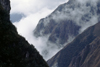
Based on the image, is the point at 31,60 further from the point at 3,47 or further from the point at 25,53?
the point at 3,47

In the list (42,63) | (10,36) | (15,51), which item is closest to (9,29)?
(10,36)

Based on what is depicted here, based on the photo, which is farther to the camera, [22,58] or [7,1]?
[7,1]

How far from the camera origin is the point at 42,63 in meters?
66.0

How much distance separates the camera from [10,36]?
57.1m

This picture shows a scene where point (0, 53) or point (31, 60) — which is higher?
point (0, 53)

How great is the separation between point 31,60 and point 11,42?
800cm

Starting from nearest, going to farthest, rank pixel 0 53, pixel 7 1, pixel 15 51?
pixel 0 53
pixel 15 51
pixel 7 1

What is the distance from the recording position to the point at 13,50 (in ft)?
183

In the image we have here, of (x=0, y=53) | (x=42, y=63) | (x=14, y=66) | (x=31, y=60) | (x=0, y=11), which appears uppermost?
(x=0, y=11)

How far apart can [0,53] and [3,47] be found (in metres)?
1.99

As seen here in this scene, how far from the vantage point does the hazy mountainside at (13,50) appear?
53.2 meters

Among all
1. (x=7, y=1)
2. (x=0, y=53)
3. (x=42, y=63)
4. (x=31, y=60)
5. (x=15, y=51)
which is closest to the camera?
(x=0, y=53)

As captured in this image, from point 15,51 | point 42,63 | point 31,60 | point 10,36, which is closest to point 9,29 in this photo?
point 10,36

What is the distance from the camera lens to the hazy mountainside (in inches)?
2095
